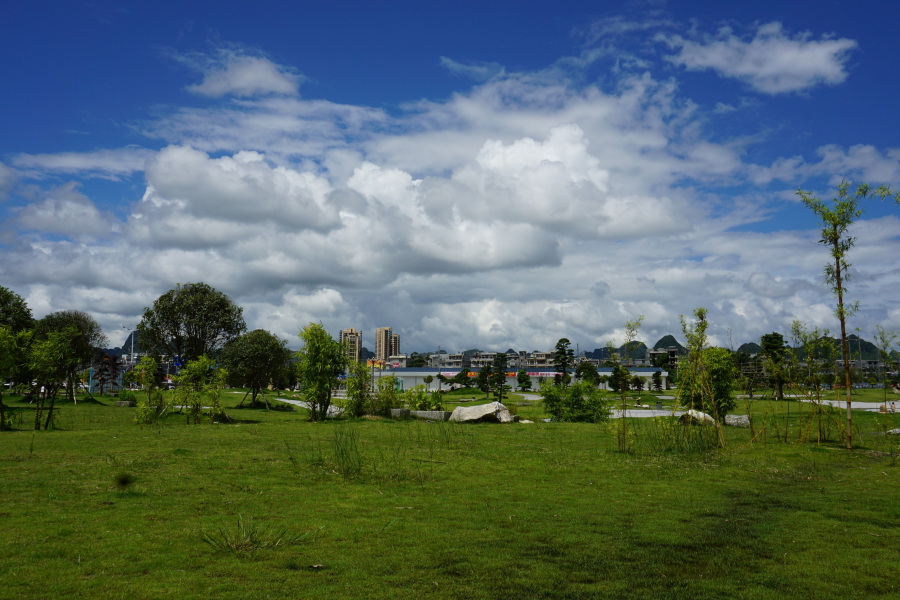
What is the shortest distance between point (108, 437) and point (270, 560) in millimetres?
14373

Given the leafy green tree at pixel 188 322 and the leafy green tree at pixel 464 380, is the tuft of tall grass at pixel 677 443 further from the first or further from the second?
the leafy green tree at pixel 464 380

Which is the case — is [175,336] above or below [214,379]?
above

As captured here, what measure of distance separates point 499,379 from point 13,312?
136 feet

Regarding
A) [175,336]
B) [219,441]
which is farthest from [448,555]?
[175,336]

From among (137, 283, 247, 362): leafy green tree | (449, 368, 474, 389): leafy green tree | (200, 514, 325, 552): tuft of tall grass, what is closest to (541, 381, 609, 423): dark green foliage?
(200, 514, 325, 552): tuft of tall grass

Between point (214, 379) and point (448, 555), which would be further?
point (214, 379)

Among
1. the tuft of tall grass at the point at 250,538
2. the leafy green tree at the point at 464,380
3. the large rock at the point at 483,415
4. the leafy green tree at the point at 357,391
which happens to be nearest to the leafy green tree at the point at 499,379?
the leafy green tree at the point at 464,380

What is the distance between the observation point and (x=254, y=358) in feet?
150

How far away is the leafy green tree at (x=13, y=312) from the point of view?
39.2m

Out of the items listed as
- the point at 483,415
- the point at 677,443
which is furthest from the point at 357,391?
the point at 677,443

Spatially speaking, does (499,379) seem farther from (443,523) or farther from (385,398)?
(443,523)

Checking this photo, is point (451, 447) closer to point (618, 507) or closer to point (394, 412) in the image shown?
point (618, 507)

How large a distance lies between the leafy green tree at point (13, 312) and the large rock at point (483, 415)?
32.6m

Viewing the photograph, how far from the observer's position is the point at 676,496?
10.5 meters
